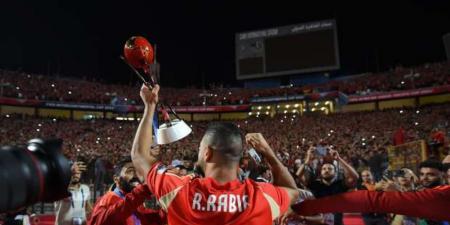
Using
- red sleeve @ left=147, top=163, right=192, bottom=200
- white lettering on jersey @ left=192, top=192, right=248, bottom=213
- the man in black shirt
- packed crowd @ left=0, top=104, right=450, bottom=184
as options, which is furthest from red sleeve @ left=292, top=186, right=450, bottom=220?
packed crowd @ left=0, top=104, right=450, bottom=184

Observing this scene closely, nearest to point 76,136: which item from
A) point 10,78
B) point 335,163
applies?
point 10,78

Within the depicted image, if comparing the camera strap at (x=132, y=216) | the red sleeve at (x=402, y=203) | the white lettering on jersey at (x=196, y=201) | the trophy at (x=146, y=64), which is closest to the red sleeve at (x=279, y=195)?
the red sleeve at (x=402, y=203)

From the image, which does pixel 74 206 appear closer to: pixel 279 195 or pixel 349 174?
pixel 349 174

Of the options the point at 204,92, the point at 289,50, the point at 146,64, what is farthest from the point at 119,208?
the point at 204,92

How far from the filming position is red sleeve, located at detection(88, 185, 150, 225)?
117 inches

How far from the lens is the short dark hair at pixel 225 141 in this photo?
2.22 meters

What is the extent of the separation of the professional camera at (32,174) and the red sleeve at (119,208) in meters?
1.46

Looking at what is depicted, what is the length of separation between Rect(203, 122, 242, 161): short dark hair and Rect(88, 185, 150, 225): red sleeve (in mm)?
949

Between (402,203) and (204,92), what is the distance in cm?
4648

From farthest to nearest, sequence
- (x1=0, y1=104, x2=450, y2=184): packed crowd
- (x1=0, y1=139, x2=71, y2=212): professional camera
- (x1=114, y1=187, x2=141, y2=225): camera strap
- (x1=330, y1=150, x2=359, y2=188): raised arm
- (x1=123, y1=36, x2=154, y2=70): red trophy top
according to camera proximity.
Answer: (x1=0, y1=104, x2=450, y2=184): packed crowd, (x1=330, y1=150, x2=359, y2=188): raised arm, (x1=114, y1=187, x2=141, y2=225): camera strap, (x1=123, y1=36, x2=154, y2=70): red trophy top, (x1=0, y1=139, x2=71, y2=212): professional camera

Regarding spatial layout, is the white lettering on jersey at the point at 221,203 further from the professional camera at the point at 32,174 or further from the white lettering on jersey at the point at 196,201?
the professional camera at the point at 32,174

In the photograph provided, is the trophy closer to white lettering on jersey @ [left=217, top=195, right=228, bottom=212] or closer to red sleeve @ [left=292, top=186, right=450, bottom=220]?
white lettering on jersey @ [left=217, top=195, right=228, bottom=212]

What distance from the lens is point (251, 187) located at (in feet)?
7.41

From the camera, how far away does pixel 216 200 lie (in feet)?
6.98
